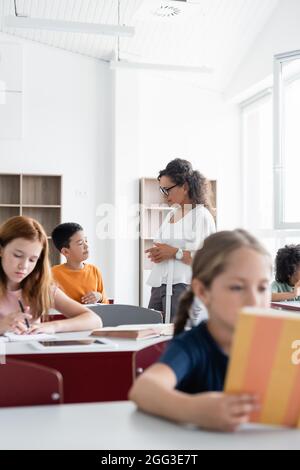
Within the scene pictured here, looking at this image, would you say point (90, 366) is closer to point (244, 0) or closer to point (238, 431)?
point (238, 431)

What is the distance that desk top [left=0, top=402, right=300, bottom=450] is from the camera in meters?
1.05

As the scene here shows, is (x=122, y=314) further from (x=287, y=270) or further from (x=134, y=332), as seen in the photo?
(x=287, y=270)

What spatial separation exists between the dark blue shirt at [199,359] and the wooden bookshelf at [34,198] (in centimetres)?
587

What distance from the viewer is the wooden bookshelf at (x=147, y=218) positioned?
718 centimetres

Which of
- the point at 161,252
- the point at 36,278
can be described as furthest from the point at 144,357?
the point at 161,252

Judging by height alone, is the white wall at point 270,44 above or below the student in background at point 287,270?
above

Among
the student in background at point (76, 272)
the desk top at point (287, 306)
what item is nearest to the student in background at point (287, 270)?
the desk top at point (287, 306)

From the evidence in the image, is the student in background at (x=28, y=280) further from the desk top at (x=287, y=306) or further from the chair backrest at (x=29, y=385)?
the desk top at (x=287, y=306)

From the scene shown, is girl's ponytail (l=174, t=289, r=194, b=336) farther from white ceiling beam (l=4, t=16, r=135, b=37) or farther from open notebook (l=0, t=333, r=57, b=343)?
white ceiling beam (l=4, t=16, r=135, b=37)

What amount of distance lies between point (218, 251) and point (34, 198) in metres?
6.08

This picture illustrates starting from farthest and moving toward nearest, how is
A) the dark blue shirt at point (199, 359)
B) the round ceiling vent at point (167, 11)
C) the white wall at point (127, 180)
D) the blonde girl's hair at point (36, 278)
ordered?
the white wall at point (127, 180)
the round ceiling vent at point (167, 11)
the blonde girl's hair at point (36, 278)
the dark blue shirt at point (199, 359)

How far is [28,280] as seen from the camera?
257 cm

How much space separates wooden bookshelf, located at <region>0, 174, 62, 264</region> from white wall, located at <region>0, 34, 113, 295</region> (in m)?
0.09

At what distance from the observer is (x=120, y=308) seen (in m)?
3.04
